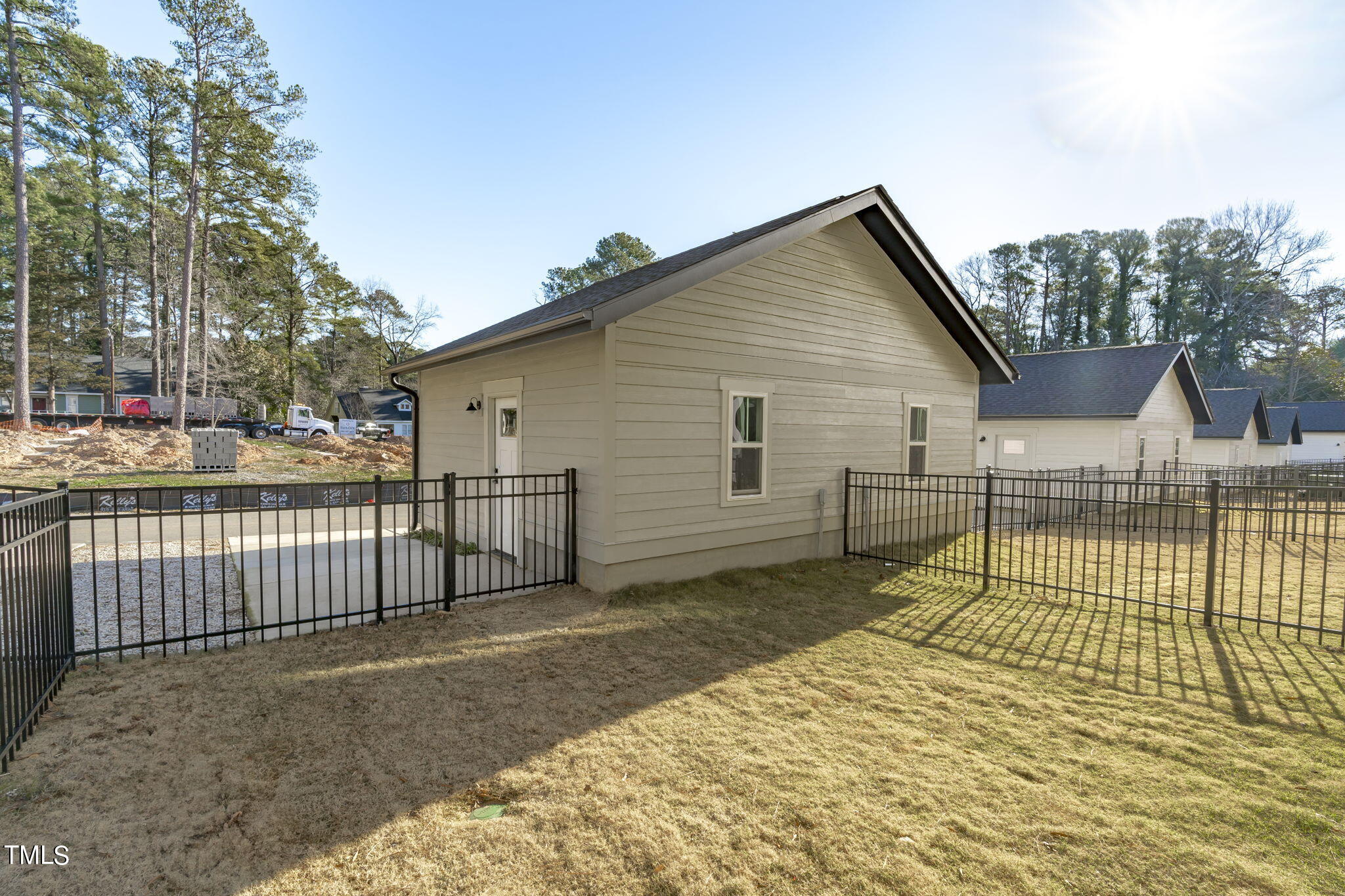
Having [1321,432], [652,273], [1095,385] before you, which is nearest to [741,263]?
[652,273]

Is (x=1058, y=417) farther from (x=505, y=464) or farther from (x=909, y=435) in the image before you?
(x=505, y=464)

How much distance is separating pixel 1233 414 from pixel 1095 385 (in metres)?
13.7

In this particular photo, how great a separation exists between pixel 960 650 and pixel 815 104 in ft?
31.4

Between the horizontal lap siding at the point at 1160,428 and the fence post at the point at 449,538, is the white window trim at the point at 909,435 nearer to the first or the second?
the fence post at the point at 449,538

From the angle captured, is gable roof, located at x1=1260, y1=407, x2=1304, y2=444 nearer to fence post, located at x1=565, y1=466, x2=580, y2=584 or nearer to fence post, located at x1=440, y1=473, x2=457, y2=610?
fence post, located at x1=565, y1=466, x2=580, y2=584

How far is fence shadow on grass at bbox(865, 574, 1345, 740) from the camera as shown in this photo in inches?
162

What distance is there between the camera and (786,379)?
26.1ft

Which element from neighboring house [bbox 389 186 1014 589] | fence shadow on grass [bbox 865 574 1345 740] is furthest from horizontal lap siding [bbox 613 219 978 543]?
fence shadow on grass [bbox 865 574 1345 740]

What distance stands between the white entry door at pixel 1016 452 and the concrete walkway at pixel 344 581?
17099mm

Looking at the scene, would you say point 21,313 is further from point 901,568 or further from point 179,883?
point 901,568

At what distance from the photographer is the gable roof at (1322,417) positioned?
126 ft

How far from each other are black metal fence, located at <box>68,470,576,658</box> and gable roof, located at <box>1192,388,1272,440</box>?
29593 mm

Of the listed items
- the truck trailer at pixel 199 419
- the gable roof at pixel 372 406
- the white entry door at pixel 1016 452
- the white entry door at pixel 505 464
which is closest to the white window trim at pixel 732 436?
the white entry door at pixel 505 464

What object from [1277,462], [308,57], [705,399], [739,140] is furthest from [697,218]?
[1277,462]
